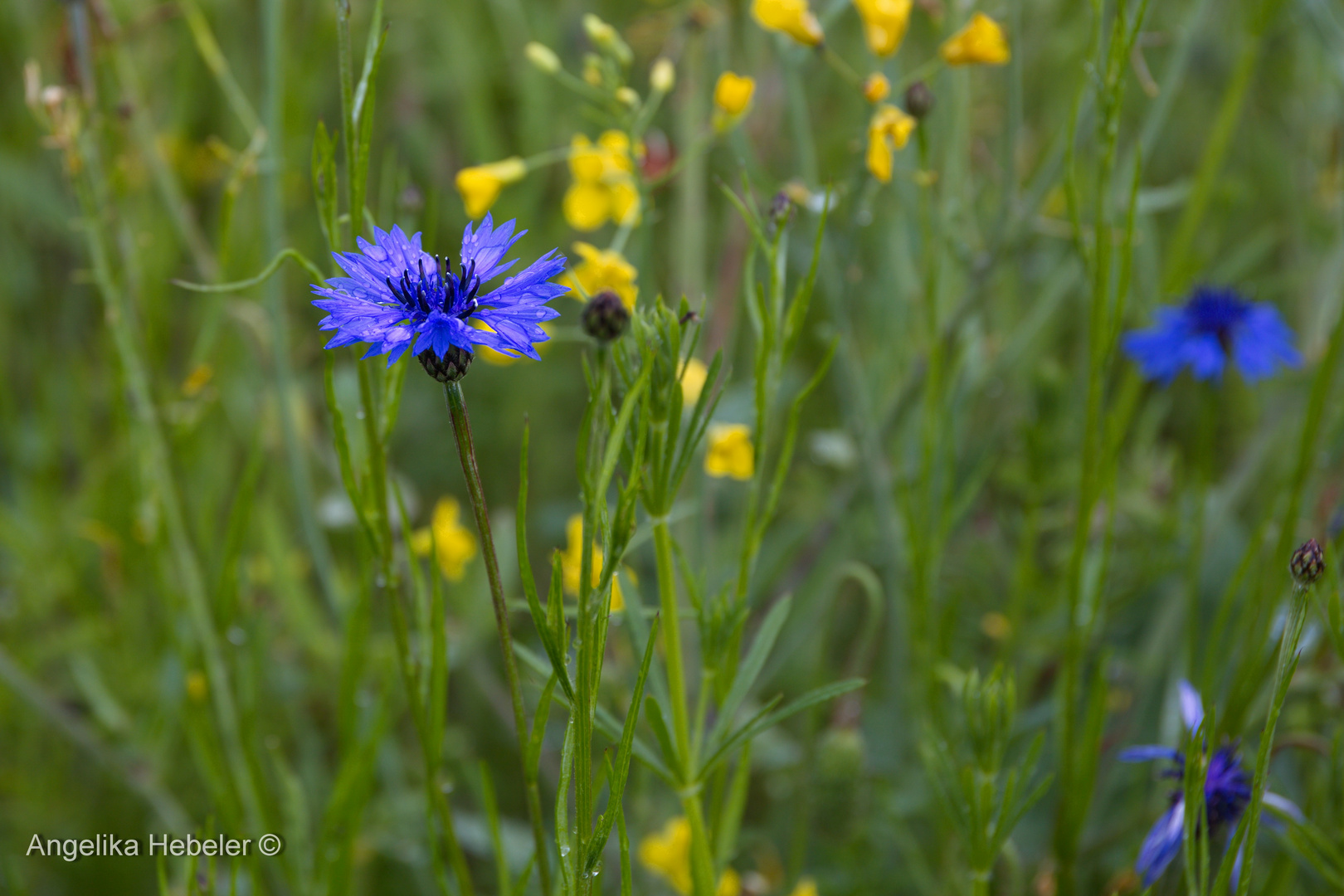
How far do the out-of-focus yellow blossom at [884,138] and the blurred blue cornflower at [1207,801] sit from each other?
1.22 ft

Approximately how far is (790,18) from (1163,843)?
1.90 feet

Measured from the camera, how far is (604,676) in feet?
2.93

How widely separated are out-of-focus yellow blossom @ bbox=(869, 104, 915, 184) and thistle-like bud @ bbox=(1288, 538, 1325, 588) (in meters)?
0.34

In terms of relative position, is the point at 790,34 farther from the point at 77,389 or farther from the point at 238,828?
the point at 77,389

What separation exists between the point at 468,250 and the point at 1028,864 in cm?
78

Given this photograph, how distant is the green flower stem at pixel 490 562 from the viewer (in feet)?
1.36

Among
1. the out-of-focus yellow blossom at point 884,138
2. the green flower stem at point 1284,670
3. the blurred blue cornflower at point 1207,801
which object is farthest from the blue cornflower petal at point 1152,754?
the out-of-focus yellow blossom at point 884,138

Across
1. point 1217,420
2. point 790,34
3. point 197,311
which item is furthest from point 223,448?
point 1217,420

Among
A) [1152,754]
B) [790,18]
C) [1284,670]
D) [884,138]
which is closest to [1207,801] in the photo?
[1152,754]

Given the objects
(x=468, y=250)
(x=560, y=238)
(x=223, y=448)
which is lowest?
(x=468, y=250)

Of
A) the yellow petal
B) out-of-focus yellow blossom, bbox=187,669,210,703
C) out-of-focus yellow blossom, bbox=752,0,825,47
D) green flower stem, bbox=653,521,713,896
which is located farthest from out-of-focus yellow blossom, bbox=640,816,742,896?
out-of-focus yellow blossom, bbox=752,0,825,47

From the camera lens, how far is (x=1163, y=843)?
63 centimetres

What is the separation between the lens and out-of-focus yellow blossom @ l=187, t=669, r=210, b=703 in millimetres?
798

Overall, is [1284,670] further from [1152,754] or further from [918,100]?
[918,100]
